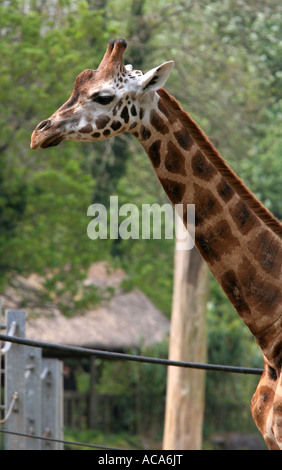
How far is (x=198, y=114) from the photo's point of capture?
14.4 meters

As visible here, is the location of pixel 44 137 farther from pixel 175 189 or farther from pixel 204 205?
pixel 204 205

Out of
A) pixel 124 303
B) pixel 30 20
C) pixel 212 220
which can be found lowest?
pixel 212 220

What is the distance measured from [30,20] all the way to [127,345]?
8577mm

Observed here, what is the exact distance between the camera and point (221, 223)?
140 inches

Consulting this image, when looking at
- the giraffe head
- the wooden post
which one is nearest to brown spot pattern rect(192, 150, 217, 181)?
the giraffe head

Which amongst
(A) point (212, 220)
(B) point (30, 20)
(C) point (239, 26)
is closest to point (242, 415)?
(C) point (239, 26)

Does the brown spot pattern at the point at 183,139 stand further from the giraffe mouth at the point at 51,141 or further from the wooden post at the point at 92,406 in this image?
the wooden post at the point at 92,406

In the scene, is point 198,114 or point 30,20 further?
point 198,114

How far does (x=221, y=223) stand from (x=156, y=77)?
2.42 ft

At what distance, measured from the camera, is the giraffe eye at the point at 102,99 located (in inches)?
137

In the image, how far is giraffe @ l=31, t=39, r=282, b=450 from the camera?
348 cm

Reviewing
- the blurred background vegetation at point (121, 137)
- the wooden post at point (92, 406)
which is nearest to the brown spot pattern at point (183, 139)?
→ the blurred background vegetation at point (121, 137)

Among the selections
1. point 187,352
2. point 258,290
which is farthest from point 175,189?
point 187,352

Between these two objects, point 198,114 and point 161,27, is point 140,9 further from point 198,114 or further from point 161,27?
point 198,114
